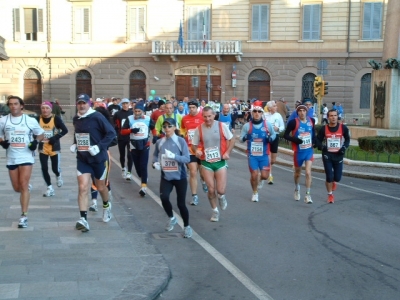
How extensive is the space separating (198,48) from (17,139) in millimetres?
34427

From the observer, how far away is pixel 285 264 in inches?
295

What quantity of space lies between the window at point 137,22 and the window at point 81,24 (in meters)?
3.00

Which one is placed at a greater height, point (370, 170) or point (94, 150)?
point (94, 150)

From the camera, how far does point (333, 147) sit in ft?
39.3

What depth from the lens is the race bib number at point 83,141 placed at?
29.7 feet

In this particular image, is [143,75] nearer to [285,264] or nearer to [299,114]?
[299,114]

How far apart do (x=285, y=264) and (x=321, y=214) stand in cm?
338

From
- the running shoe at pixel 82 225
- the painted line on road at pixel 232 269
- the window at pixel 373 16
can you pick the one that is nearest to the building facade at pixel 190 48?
the window at pixel 373 16

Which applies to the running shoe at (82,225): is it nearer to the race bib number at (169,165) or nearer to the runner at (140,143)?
the race bib number at (169,165)

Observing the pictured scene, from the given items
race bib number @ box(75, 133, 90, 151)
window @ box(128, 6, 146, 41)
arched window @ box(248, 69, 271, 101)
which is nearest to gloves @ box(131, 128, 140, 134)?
race bib number @ box(75, 133, 90, 151)

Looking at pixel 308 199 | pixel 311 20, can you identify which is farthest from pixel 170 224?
pixel 311 20

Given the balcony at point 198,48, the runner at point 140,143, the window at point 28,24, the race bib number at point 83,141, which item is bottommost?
the runner at point 140,143

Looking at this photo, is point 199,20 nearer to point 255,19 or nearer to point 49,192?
point 255,19

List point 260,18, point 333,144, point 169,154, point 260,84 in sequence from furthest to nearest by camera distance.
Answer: point 260,84, point 260,18, point 333,144, point 169,154
